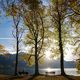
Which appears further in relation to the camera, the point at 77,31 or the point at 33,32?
the point at 33,32

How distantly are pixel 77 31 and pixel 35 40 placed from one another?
13.5 metres

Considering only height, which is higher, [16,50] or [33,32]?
[33,32]

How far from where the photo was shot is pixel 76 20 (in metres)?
30.2

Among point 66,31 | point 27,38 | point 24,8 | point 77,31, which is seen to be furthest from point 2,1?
point 77,31

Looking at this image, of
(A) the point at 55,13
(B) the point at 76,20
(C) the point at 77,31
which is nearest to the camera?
(B) the point at 76,20

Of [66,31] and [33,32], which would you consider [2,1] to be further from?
[66,31]

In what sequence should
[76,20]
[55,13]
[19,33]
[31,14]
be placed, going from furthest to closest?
[19,33]
[31,14]
[55,13]
[76,20]

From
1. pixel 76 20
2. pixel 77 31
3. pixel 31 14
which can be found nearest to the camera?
pixel 76 20

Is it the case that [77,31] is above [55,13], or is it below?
below

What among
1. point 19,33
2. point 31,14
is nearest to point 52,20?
point 31,14

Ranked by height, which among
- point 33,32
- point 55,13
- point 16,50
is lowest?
point 16,50

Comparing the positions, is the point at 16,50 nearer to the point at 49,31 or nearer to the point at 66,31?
the point at 49,31

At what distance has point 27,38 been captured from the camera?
52.5 m

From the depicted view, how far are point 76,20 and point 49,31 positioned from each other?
2040 centimetres
